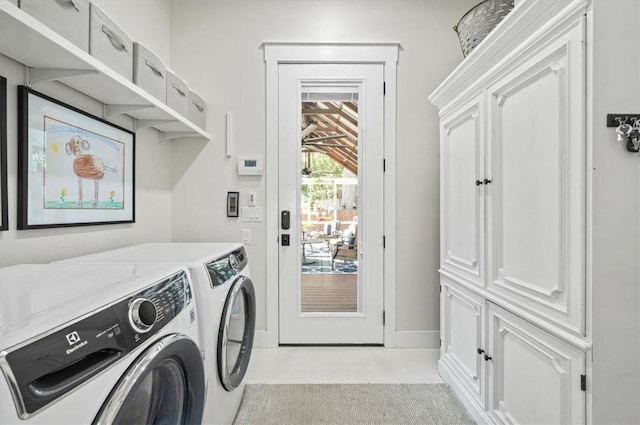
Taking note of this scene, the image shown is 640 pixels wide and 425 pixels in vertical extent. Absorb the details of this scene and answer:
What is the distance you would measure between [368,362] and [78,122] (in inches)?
89.1

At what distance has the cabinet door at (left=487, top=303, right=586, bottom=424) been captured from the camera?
1.08 m

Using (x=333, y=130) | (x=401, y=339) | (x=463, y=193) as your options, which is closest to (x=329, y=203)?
(x=333, y=130)

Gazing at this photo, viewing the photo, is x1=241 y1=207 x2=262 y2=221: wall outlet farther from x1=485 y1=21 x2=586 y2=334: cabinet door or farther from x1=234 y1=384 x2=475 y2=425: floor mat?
x1=485 y1=21 x2=586 y2=334: cabinet door

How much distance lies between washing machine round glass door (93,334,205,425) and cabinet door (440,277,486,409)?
1.31 m

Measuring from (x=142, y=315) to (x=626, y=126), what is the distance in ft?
4.76

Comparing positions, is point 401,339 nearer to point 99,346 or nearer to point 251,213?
point 251,213

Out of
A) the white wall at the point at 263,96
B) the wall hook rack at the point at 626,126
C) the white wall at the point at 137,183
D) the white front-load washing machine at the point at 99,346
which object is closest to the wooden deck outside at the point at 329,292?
the white wall at the point at 263,96

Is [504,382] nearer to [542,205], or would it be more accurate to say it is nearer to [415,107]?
[542,205]

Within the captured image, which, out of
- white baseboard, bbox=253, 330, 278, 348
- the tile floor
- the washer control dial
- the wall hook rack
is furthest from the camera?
white baseboard, bbox=253, 330, 278, 348

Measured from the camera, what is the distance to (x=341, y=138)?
8.77 ft

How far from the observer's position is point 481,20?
1.74 m

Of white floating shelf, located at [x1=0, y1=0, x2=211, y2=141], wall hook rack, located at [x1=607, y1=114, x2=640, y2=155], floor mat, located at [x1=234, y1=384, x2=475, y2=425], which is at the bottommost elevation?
floor mat, located at [x1=234, y1=384, x2=475, y2=425]

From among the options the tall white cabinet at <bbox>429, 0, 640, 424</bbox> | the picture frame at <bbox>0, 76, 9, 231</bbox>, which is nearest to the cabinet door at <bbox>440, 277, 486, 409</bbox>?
the tall white cabinet at <bbox>429, 0, 640, 424</bbox>

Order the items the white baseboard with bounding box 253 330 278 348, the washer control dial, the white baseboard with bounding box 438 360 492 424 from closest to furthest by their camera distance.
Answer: the washer control dial → the white baseboard with bounding box 438 360 492 424 → the white baseboard with bounding box 253 330 278 348
